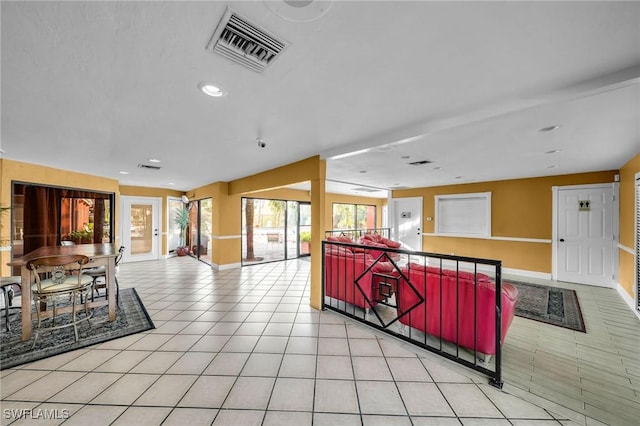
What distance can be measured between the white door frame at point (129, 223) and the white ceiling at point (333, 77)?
4354mm

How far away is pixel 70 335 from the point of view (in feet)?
9.29

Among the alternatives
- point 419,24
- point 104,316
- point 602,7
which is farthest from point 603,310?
point 104,316

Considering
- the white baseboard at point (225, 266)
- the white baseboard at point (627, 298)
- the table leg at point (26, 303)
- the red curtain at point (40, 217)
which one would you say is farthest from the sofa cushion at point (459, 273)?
the red curtain at point (40, 217)

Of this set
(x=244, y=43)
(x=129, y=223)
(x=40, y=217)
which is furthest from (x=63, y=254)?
(x=129, y=223)

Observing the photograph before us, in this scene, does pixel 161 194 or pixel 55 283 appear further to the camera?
pixel 161 194

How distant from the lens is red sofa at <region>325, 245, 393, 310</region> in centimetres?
336

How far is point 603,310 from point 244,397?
5.25 metres

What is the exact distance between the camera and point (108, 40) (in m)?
1.31

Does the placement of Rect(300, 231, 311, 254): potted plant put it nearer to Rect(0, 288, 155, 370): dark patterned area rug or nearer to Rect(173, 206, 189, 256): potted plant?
Rect(173, 206, 189, 256): potted plant

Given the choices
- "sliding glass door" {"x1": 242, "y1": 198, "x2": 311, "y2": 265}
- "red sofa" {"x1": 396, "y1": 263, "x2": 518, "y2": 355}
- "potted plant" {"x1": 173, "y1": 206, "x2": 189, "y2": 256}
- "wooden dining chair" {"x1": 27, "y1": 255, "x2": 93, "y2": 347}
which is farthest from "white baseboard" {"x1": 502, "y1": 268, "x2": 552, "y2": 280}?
"potted plant" {"x1": 173, "y1": 206, "x2": 189, "y2": 256}

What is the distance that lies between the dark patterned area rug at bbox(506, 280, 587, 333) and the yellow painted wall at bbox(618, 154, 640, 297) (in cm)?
77

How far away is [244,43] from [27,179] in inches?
228

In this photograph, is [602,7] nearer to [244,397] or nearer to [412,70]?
[412,70]

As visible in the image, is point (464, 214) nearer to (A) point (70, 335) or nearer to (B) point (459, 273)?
(B) point (459, 273)
